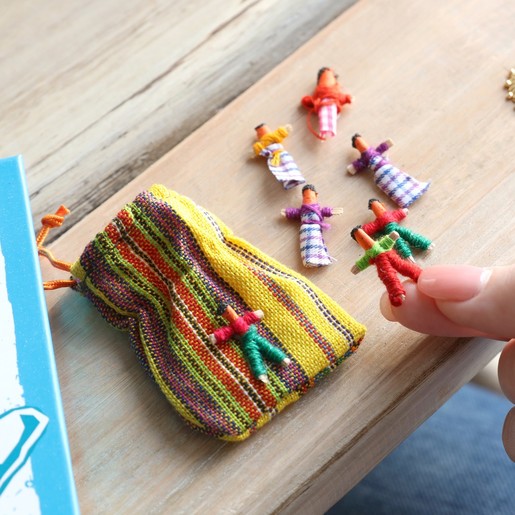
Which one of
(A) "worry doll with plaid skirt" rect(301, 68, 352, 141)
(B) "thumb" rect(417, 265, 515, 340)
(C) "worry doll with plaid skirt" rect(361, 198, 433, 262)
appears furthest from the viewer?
(A) "worry doll with plaid skirt" rect(301, 68, 352, 141)

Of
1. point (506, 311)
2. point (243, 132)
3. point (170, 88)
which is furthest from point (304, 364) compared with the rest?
point (170, 88)

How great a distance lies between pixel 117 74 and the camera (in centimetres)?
89

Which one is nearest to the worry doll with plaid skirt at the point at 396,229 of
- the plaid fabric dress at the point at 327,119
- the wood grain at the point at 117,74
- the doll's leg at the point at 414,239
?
the doll's leg at the point at 414,239

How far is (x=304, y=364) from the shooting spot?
0.62m

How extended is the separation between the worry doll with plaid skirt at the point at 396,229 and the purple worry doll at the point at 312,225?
0.04m

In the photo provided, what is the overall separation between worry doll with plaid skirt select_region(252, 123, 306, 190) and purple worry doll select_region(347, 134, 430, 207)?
0.06m

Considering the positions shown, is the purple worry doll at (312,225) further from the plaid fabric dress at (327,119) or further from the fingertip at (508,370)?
the fingertip at (508,370)

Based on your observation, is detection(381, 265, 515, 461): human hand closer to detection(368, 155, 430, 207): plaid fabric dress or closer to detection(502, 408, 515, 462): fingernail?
detection(502, 408, 515, 462): fingernail

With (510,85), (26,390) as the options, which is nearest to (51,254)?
(26,390)

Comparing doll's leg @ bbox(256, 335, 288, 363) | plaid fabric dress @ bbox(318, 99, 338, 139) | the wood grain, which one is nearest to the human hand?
doll's leg @ bbox(256, 335, 288, 363)

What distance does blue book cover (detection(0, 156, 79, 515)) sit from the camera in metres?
0.57

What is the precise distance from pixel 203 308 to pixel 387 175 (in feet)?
0.81

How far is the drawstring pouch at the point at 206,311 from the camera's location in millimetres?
618

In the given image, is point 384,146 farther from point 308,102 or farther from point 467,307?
point 467,307
